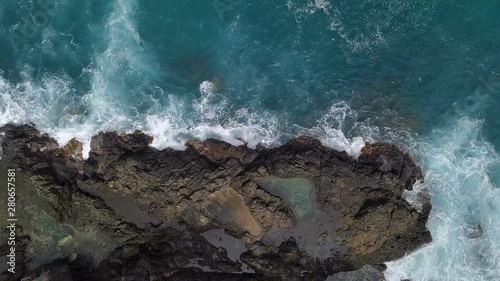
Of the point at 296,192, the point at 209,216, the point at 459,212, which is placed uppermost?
the point at 296,192

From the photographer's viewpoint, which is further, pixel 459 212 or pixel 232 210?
pixel 459 212

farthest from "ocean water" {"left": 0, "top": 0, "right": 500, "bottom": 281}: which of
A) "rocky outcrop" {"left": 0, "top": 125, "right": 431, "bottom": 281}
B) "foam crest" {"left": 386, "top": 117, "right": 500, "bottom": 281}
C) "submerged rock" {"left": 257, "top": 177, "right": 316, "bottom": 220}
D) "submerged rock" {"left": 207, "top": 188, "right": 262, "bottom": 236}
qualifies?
"submerged rock" {"left": 207, "top": 188, "right": 262, "bottom": 236}

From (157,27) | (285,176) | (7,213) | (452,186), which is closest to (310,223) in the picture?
(285,176)

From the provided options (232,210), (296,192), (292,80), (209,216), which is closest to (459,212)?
(296,192)

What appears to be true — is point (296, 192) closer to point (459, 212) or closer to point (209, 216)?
point (209, 216)

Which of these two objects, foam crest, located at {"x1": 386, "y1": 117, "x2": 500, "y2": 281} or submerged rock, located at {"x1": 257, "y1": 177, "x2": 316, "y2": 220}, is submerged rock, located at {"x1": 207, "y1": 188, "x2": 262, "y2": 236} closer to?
submerged rock, located at {"x1": 257, "y1": 177, "x2": 316, "y2": 220}

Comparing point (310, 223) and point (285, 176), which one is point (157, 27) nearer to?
point (285, 176)

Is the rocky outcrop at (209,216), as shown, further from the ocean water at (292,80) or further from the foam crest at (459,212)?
the ocean water at (292,80)
